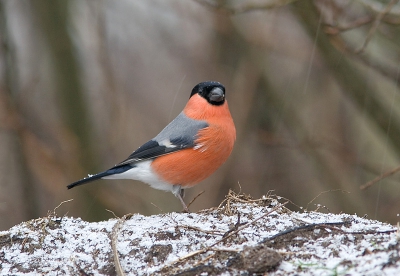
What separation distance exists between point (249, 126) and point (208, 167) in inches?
118

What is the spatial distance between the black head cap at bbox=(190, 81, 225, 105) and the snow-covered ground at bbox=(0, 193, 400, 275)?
1.48 meters

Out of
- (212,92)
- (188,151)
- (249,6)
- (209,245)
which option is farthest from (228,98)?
(209,245)

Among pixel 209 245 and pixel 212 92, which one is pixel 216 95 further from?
pixel 209 245

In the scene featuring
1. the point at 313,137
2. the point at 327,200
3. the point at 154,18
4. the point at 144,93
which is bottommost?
the point at 327,200

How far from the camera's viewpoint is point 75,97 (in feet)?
21.9

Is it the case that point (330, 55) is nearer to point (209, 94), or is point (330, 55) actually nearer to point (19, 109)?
point (209, 94)

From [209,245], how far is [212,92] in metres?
2.19

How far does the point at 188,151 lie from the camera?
455 cm

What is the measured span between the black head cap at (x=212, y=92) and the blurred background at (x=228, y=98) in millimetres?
1018

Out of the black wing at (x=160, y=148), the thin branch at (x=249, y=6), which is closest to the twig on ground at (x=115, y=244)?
the black wing at (x=160, y=148)

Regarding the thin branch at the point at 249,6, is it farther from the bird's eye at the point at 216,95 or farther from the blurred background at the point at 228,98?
the bird's eye at the point at 216,95

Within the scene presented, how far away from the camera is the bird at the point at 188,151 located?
4531 millimetres

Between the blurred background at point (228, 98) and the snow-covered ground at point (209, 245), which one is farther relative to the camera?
the blurred background at point (228, 98)

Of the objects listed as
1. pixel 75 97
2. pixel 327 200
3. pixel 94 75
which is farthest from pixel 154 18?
pixel 327 200
